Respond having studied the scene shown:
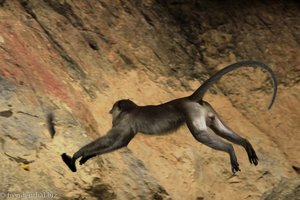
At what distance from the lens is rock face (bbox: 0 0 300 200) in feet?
25.7

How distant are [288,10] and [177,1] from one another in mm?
2252

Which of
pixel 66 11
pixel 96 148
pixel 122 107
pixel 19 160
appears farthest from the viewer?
pixel 66 11

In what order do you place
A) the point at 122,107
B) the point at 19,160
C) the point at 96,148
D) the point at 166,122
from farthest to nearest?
1. the point at 122,107
2. the point at 166,122
3. the point at 96,148
4. the point at 19,160

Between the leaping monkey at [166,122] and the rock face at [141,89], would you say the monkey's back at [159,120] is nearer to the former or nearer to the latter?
the leaping monkey at [166,122]

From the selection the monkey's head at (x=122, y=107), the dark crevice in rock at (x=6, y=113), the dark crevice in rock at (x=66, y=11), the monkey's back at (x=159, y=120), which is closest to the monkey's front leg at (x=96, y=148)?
the monkey's back at (x=159, y=120)

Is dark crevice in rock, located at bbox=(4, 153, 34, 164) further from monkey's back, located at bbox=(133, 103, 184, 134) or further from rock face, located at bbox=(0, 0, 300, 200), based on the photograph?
monkey's back, located at bbox=(133, 103, 184, 134)

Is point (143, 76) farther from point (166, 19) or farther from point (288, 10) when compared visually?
point (288, 10)

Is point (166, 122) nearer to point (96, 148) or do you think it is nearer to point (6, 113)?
point (96, 148)

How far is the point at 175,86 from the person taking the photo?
11625 millimetres

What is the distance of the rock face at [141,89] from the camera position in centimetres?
783

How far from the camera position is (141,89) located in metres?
11.1

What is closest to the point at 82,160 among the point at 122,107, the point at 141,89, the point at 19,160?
the point at 19,160

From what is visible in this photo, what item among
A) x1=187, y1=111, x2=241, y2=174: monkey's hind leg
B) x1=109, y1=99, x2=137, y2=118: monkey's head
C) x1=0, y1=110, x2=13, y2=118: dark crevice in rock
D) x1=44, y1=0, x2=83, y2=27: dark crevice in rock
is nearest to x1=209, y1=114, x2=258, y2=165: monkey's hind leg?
x1=187, y1=111, x2=241, y2=174: monkey's hind leg

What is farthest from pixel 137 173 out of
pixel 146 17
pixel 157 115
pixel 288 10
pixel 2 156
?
pixel 288 10
